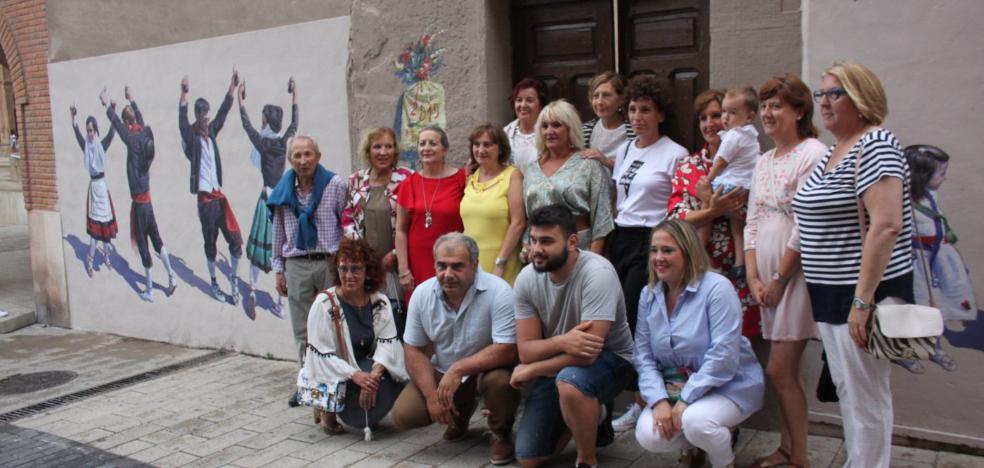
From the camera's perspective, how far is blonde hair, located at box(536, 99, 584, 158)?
5.07 meters

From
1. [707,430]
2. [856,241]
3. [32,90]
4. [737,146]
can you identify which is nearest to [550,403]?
[707,430]

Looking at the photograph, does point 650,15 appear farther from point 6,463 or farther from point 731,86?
point 6,463

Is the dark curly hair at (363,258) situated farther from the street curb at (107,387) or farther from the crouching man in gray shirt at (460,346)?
the street curb at (107,387)

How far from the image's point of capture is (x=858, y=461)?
3.83 metres

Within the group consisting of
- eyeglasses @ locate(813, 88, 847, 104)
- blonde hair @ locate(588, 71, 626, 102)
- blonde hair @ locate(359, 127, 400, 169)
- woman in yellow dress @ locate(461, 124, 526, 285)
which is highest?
→ blonde hair @ locate(588, 71, 626, 102)

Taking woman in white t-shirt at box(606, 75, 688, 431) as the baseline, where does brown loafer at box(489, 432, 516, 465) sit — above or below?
below

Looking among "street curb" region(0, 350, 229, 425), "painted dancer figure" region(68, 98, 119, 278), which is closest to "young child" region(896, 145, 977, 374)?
"street curb" region(0, 350, 229, 425)

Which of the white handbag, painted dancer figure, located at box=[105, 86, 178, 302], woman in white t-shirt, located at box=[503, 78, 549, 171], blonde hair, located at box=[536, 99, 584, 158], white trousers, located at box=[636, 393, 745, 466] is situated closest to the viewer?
the white handbag

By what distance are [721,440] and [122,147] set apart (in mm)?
7169

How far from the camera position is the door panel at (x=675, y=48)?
5.54m

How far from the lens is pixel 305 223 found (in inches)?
236

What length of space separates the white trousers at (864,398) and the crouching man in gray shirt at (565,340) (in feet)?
3.67

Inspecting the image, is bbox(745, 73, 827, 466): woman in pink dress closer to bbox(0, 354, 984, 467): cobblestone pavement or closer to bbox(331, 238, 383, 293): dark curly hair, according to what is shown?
bbox(0, 354, 984, 467): cobblestone pavement

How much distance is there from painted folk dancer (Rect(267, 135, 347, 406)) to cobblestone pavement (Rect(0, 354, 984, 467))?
0.55 meters
